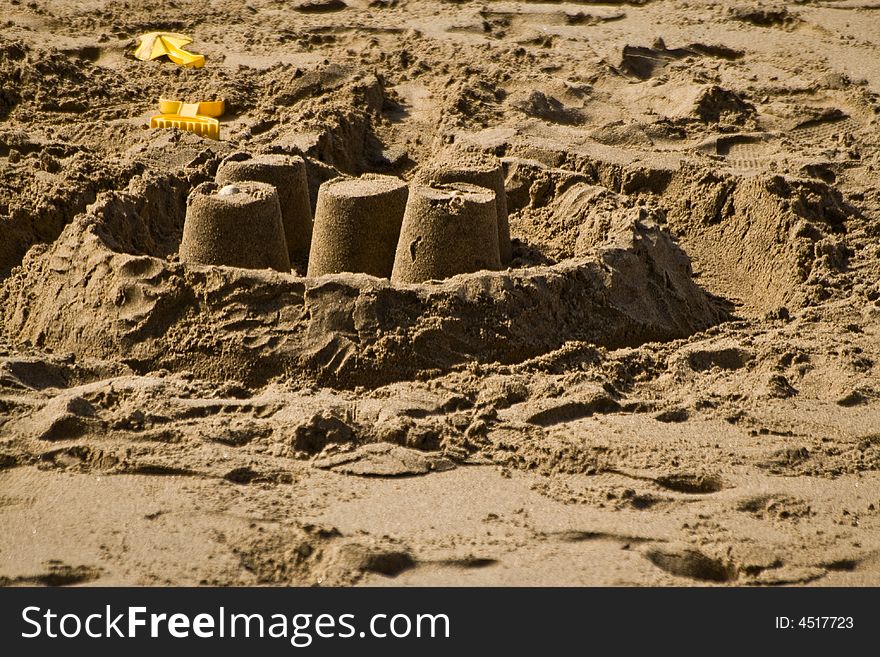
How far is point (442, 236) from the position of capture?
5074mm

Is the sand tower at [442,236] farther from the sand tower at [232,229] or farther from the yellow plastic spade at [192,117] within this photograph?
the yellow plastic spade at [192,117]

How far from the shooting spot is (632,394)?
450cm

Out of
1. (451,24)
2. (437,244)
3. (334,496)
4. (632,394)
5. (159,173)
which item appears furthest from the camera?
(451,24)

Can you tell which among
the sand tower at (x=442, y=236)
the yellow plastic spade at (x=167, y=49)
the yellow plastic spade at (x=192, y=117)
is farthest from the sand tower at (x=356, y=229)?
the yellow plastic spade at (x=167, y=49)

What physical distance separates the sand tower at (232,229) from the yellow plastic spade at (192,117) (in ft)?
7.23

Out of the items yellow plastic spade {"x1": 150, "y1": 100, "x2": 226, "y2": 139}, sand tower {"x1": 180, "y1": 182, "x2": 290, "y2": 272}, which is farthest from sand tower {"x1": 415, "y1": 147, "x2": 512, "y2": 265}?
yellow plastic spade {"x1": 150, "y1": 100, "x2": 226, "y2": 139}

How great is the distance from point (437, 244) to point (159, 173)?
6.57 ft

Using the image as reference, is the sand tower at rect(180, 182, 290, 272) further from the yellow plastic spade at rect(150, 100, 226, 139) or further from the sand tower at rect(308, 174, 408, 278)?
the yellow plastic spade at rect(150, 100, 226, 139)

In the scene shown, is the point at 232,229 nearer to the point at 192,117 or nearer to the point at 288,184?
the point at 288,184

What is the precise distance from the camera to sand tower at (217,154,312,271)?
5.80 meters

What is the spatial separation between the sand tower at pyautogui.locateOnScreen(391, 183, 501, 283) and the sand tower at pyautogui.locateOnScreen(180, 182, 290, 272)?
0.62 metres

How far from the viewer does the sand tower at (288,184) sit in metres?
5.80
